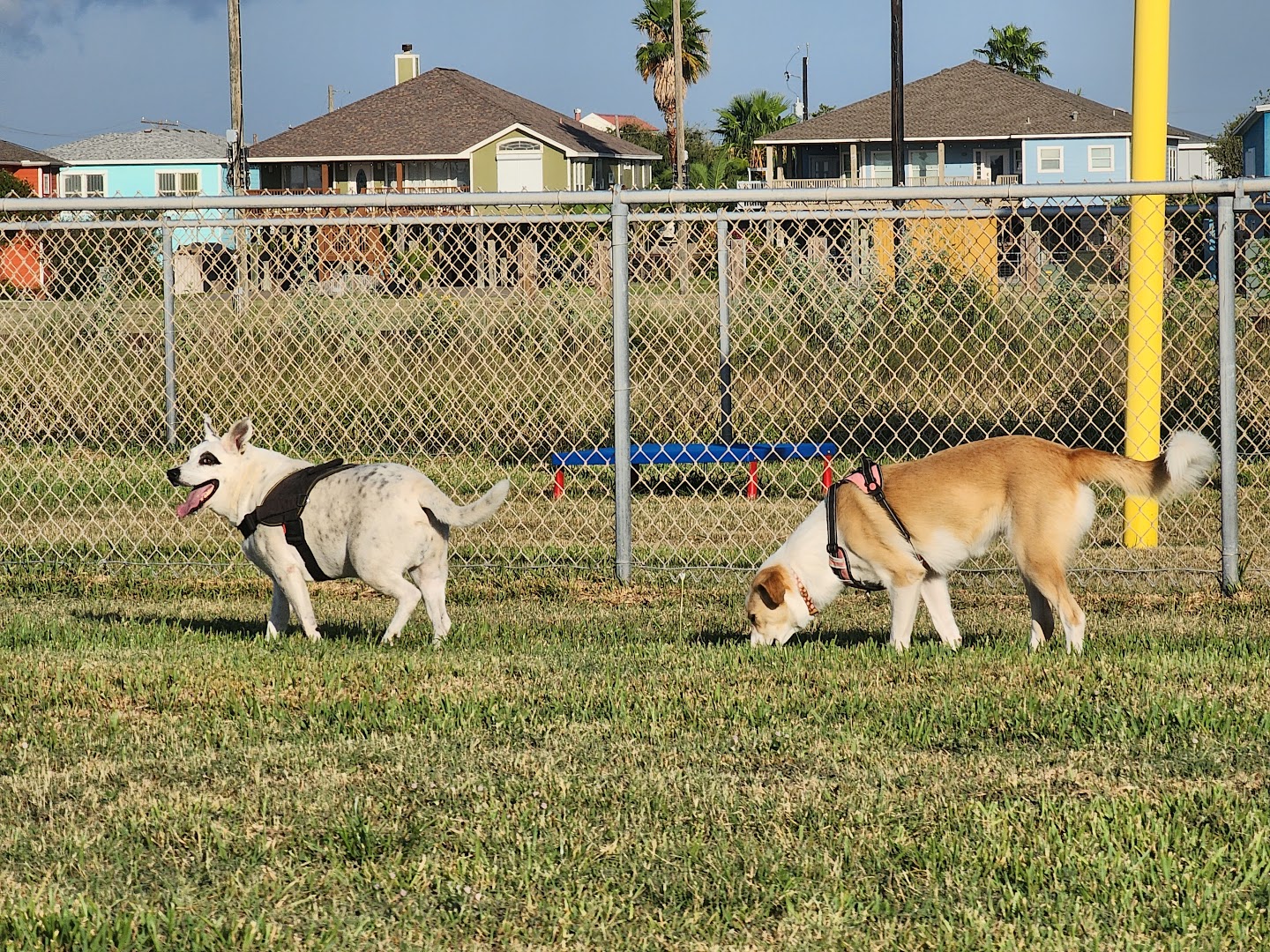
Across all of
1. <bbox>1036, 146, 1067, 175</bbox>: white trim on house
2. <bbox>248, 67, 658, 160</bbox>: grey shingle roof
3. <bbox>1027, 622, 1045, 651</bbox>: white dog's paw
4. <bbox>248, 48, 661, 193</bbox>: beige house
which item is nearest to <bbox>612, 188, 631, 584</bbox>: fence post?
<bbox>1027, 622, 1045, 651</bbox>: white dog's paw

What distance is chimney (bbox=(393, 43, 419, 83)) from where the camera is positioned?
2359 inches

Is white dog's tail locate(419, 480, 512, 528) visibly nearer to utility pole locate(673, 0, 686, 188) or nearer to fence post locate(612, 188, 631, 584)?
fence post locate(612, 188, 631, 584)

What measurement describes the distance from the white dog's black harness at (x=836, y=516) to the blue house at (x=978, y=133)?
46569 millimetres

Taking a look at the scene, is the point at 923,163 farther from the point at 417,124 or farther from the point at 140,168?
the point at 140,168

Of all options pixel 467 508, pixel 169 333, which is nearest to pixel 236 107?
pixel 169 333

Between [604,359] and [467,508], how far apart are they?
649 centimetres

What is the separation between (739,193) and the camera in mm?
7352

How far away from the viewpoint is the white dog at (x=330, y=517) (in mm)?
5715

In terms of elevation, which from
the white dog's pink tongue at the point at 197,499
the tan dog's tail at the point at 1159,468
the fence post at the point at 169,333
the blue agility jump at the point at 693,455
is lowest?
the blue agility jump at the point at 693,455

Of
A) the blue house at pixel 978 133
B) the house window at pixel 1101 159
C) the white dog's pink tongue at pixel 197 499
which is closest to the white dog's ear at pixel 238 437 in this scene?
the white dog's pink tongue at pixel 197 499

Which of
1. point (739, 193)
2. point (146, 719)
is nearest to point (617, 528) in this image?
point (739, 193)

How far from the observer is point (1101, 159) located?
53.2 meters

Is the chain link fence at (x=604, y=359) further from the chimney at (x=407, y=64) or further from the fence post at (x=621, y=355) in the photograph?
the chimney at (x=407, y=64)

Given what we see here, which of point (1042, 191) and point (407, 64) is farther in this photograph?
point (407, 64)
